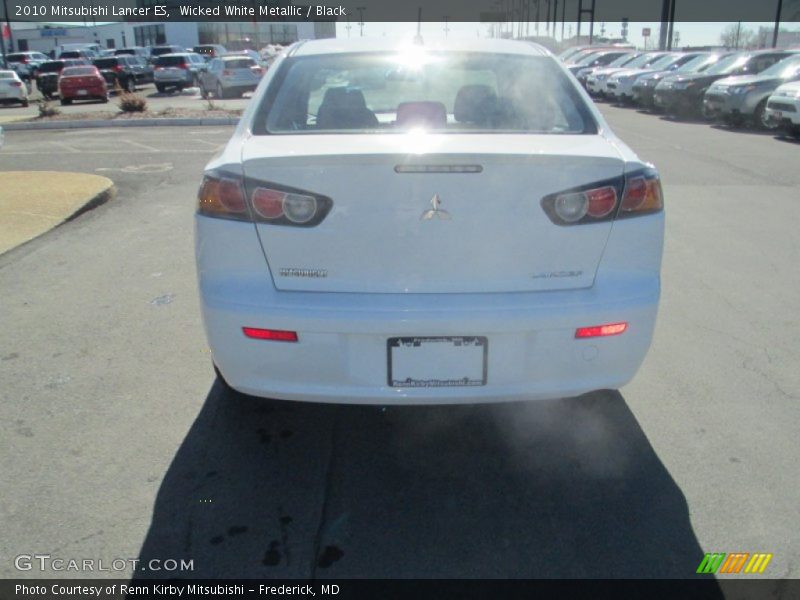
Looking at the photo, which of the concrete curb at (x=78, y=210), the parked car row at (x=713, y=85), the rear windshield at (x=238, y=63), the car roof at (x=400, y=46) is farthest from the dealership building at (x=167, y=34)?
the car roof at (x=400, y=46)

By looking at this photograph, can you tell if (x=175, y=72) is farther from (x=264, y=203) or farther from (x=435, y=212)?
(x=435, y=212)

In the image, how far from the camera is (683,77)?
20.4m


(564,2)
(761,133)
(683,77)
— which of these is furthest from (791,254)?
(564,2)

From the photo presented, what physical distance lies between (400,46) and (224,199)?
5.29 feet

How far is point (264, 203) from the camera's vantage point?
2.88 m

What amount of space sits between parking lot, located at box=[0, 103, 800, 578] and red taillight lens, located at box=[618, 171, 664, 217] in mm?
1101

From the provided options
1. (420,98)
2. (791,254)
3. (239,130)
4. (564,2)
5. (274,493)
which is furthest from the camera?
(564,2)

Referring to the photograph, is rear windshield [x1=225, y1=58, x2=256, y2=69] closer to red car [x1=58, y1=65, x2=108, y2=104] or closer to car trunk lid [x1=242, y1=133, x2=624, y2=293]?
red car [x1=58, y1=65, x2=108, y2=104]

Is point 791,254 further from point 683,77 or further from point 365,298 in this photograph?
point 683,77

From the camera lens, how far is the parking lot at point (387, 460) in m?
2.77

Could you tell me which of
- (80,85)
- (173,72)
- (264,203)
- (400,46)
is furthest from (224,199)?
(173,72)

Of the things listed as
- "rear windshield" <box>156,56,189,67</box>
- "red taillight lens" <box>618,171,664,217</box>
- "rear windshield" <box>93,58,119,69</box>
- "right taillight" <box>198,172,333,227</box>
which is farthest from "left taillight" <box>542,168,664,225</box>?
"rear windshield" <box>93,58,119,69</box>

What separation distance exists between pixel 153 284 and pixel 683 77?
1821 cm

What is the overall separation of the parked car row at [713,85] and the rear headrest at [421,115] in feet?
41.4
